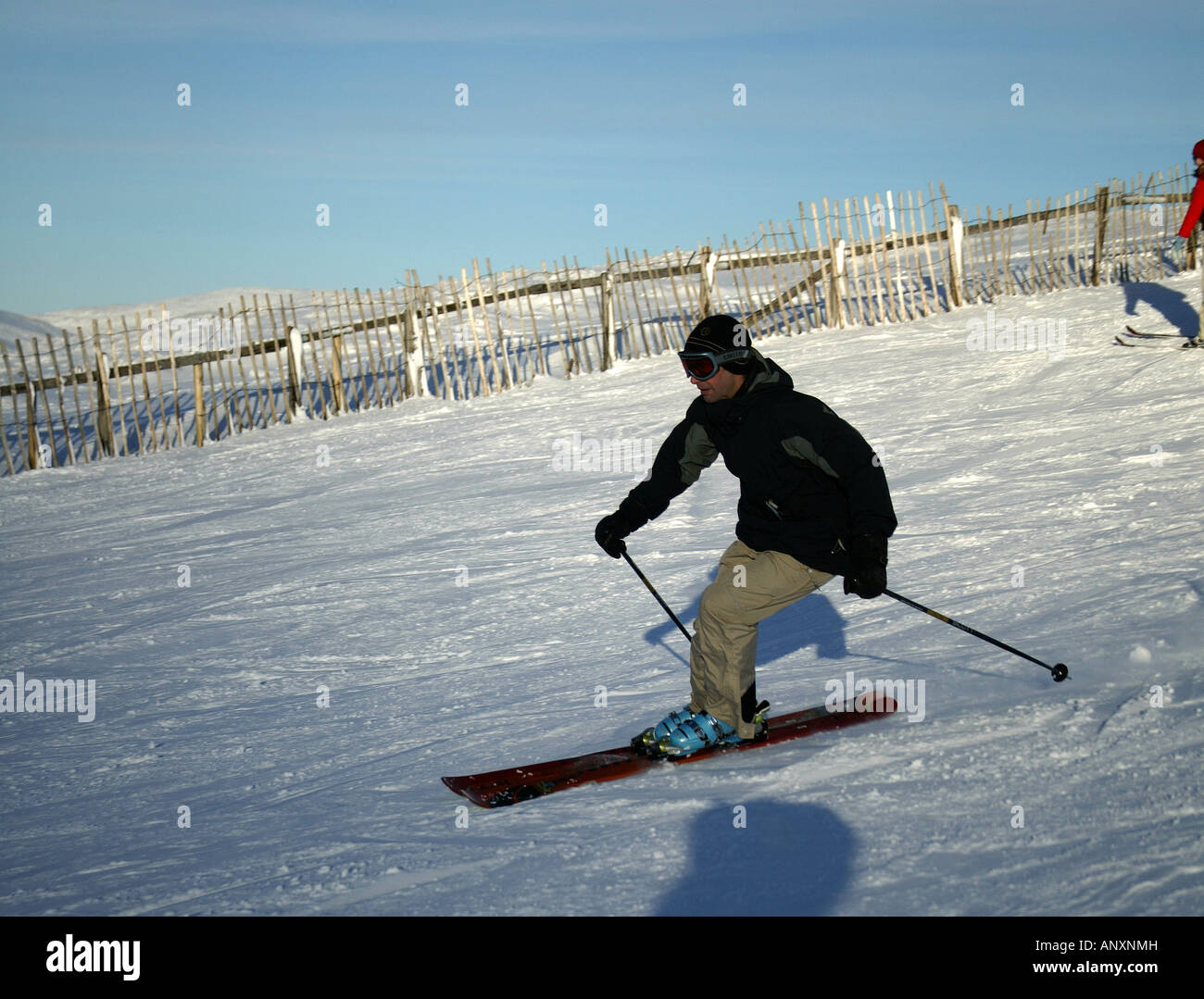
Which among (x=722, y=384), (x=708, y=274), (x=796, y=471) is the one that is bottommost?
(x=796, y=471)

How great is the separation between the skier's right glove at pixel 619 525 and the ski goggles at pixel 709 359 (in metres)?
0.70

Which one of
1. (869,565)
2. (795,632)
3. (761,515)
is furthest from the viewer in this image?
(795,632)

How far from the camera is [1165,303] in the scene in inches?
512

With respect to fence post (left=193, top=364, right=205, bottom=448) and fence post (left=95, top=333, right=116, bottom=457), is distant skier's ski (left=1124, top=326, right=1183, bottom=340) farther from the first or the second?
fence post (left=95, top=333, right=116, bottom=457)

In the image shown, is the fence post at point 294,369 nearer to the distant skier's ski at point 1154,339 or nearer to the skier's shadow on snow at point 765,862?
the distant skier's ski at point 1154,339

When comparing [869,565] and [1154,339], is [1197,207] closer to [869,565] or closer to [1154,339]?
[1154,339]

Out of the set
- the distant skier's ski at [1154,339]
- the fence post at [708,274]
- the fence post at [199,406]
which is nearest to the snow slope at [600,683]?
the distant skier's ski at [1154,339]

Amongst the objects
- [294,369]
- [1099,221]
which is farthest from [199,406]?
[1099,221]

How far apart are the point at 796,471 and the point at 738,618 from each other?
1.93 ft

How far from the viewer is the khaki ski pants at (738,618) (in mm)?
3678

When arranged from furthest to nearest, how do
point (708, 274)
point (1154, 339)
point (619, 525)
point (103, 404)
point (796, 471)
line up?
1. point (708, 274)
2. point (103, 404)
3. point (1154, 339)
4. point (619, 525)
5. point (796, 471)

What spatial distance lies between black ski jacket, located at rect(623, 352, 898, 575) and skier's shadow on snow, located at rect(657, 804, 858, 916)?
38.0 inches

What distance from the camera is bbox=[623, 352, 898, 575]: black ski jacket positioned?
3.50 m
